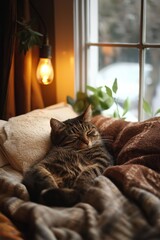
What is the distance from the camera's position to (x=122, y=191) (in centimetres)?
120

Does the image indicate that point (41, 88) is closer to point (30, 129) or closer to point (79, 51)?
point (79, 51)

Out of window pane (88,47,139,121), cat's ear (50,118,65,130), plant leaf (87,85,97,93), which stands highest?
window pane (88,47,139,121)

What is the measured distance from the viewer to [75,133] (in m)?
1.55

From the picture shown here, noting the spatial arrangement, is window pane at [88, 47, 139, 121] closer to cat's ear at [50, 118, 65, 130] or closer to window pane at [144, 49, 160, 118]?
window pane at [144, 49, 160, 118]

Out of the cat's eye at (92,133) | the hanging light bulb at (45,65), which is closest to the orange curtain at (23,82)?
the hanging light bulb at (45,65)

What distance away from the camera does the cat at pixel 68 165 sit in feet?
4.07

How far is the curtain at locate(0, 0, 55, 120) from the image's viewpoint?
73.6 inches

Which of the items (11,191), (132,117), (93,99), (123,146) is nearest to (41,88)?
(93,99)

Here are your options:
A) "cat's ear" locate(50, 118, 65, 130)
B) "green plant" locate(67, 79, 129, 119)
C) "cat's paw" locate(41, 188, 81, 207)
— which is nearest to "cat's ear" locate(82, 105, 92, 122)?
"cat's ear" locate(50, 118, 65, 130)

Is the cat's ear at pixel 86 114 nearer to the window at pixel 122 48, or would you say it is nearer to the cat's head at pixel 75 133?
the cat's head at pixel 75 133

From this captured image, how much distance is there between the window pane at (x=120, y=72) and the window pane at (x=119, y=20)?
7 centimetres

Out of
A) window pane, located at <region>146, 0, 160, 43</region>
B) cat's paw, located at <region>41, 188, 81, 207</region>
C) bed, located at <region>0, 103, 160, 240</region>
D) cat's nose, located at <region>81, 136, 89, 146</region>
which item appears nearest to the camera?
bed, located at <region>0, 103, 160, 240</region>

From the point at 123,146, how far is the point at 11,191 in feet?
1.71

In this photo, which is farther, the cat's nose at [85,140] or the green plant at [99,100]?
the green plant at [99,100]
